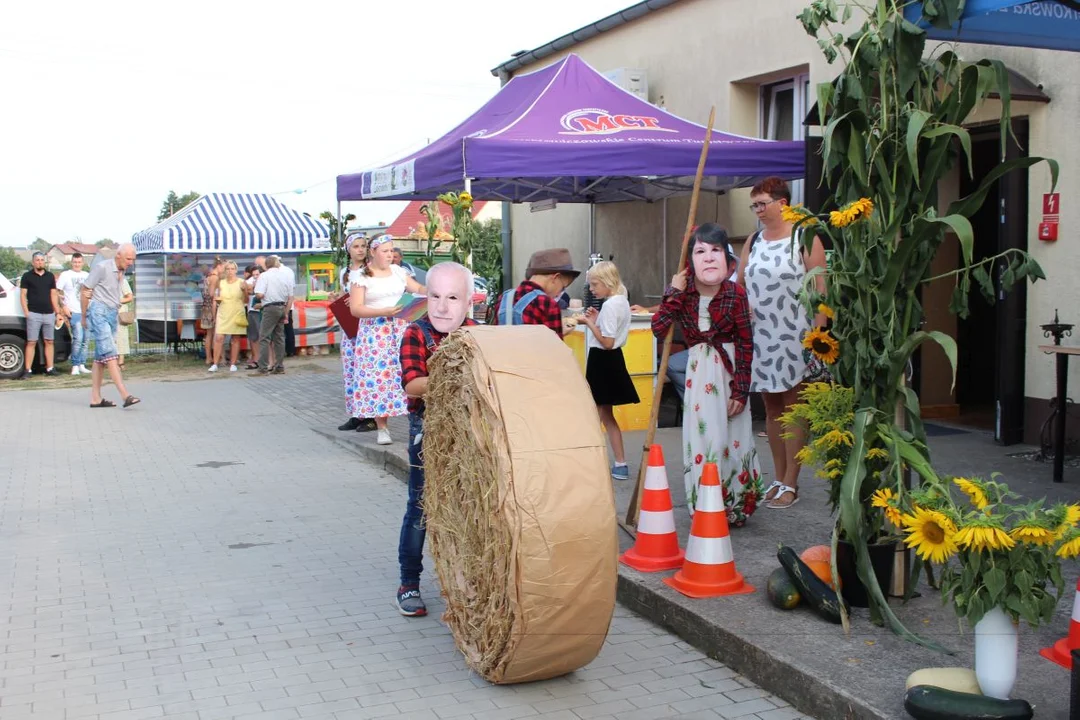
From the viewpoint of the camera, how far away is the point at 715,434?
6000 mm

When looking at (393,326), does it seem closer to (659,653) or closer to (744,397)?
(744,397)

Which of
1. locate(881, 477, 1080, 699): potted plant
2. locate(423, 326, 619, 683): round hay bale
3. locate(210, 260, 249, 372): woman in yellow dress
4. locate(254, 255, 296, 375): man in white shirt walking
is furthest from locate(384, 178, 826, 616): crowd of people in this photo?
locate(210, 260, 249, 372): woman in yellow dress

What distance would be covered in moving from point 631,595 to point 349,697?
1665 millimetres

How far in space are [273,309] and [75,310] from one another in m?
3.76

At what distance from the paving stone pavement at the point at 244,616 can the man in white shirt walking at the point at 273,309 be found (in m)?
7.23

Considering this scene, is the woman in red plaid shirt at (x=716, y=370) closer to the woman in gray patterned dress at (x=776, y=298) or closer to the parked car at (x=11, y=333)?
the woman in gray patterned dress at (x=776, y=298)

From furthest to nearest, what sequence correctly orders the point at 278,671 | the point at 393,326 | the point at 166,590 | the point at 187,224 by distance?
the point at 187,224 → the point at 393,326 → the point at 166,590 → the point at 278,671

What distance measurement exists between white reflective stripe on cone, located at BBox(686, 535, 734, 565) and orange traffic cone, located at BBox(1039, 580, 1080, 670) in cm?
145

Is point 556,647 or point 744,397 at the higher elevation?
point 744,397

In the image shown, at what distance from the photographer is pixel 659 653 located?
479 cm

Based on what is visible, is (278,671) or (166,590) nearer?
(278,671)

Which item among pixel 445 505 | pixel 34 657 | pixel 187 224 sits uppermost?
pixel 187 224

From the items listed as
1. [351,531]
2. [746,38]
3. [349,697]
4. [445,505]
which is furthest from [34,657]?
[746,38]

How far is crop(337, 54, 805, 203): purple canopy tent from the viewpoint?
8938 millimetres
